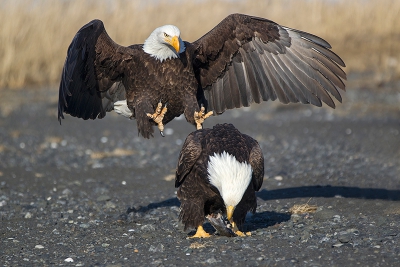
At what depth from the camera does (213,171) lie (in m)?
4.91

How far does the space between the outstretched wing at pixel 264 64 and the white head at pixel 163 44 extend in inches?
11.5

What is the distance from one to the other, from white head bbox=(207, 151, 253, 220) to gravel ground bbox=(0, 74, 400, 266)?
0.38 metres

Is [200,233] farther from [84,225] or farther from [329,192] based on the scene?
[329,192]

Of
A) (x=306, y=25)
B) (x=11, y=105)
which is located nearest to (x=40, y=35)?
(x=11, y=105)

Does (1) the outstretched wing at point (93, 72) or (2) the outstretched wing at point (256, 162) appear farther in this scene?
(1) the outstretched wing at point (93, 72)

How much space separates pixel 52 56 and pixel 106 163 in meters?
7.46

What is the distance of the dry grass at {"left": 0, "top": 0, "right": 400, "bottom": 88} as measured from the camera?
→ 619 inches

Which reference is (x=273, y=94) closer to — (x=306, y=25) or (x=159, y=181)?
(x=159, y=181)

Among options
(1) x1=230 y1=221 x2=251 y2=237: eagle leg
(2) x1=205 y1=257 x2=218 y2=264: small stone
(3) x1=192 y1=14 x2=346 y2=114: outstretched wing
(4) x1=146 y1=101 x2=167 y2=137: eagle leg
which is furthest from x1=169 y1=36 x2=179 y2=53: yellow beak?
(2) x1=205 y1=257 x2=218 y2=264: small stone

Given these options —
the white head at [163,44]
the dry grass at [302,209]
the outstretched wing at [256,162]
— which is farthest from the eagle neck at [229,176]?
the white head at [163,44]

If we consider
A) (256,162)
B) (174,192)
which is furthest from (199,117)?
(174,192)

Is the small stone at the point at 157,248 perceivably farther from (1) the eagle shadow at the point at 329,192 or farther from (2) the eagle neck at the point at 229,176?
(1) the eagle shadow at the point at 329,192

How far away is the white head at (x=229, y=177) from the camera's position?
4766 millimetres

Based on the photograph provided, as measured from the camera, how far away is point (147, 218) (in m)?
6.23
